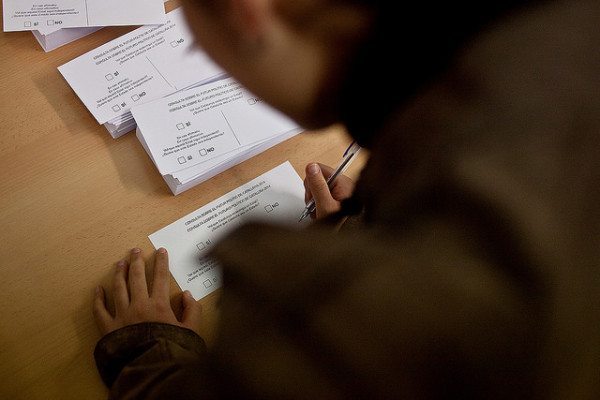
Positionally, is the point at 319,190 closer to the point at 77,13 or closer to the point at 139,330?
the point at 139,330

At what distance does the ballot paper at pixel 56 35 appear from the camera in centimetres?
90

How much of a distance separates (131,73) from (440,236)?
67 cm

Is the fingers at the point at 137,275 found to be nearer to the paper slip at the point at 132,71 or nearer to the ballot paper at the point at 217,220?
the ballot paper at the point at 217,220

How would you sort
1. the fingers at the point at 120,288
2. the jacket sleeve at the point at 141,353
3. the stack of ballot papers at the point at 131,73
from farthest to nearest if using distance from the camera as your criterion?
1. the stack of ballot papers at the point at 131,73
2. the fingers at the point at 120,288
3. the jacket sleeve at the point at 141,353

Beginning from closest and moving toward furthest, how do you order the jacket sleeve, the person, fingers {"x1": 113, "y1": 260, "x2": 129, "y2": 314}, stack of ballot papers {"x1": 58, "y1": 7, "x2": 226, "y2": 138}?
the person < the jacket sleeve < fingers {"x1": 113, "y1": 260, "x2": 129, "y2": 314} < stack of ballot papers {"x1": 58, "y1": 7, "x2": 226, "y2": 138}

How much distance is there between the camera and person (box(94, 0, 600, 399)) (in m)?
0.35

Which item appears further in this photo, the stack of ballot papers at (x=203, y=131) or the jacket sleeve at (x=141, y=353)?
the stack of ballot papers at (x=203, y=131)

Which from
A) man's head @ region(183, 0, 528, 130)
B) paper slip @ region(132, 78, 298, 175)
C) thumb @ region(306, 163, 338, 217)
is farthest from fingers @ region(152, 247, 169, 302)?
man's head @ region(183, 0, 528, 130)

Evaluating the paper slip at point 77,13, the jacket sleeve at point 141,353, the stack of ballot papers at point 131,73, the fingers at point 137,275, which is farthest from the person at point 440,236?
the paper slip at point 77,13

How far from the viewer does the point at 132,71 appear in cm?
90

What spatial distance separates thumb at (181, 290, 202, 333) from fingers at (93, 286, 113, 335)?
9cm

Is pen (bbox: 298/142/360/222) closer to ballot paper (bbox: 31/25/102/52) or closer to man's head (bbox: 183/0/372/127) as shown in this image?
man's head (bbox: 183/0/372/127)

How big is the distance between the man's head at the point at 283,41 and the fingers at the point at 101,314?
391 mm

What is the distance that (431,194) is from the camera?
0.38m
